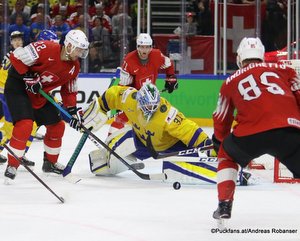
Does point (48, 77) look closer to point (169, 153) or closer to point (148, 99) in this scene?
point (148, 99)

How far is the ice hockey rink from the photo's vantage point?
4.27m

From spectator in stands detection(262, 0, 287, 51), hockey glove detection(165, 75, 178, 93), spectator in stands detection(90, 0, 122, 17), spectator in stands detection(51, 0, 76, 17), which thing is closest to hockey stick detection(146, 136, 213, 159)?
hockey glove detection(165, 75, 178, 93)

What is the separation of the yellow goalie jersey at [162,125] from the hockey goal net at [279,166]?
0.59 meters

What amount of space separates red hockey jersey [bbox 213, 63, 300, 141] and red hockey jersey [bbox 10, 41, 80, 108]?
6.61ft

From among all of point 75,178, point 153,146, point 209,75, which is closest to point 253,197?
point 153,146

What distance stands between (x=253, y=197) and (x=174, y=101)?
4.69 m

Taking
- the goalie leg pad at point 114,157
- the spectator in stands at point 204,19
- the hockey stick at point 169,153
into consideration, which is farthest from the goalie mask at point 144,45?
the spectator in stands at point 204,19

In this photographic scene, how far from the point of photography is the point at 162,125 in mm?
5824

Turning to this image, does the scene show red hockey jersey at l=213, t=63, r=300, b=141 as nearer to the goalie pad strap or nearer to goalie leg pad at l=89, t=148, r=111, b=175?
goalie leg pad at l=89, t=148, r=111, b=175

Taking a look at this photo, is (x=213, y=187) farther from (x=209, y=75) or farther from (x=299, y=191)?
(x=209, y=75)

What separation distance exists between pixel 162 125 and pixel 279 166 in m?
1.23

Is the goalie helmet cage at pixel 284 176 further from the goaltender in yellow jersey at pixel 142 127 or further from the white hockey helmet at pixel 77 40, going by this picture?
the white hockey helmet at pixel 77 40

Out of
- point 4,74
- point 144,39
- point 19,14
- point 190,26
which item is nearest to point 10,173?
point 4,74

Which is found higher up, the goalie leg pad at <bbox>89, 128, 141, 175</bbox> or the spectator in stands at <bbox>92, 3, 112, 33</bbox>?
the spectator in stands at <bbox>92, 3, 112, 33</bbox>
